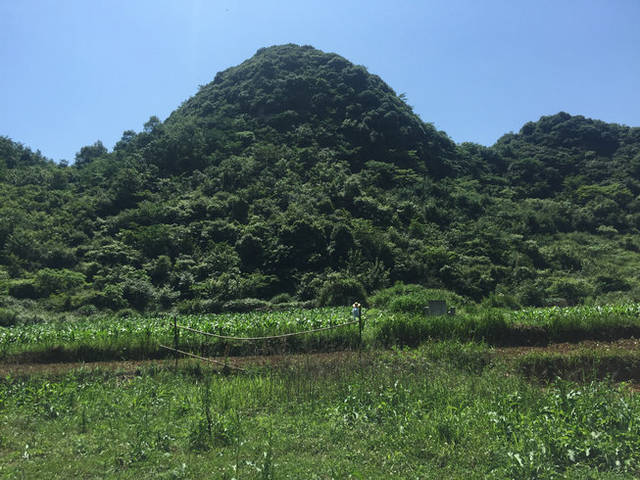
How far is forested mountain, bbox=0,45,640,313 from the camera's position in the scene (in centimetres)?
3362

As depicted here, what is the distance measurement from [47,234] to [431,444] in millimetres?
42804

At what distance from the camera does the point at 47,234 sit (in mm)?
38906

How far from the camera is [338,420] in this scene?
6645mm

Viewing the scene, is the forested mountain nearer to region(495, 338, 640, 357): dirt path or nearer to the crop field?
region(495, 338, 640, 357): dirt path

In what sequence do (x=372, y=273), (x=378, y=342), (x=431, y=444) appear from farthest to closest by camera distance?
1. (x=372, y=273)
2. (x=378, y=342)
3. (x=431, y=444)

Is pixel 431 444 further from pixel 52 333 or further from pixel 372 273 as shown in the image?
pixel 372 273

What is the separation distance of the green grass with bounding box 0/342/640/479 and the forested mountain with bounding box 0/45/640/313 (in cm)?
2146

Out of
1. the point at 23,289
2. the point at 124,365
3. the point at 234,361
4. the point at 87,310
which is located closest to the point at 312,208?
the point at 87,310

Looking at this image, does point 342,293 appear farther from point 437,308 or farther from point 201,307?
point 437,308

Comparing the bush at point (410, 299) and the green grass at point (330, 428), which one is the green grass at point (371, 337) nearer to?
the green grass at point (330, 428)

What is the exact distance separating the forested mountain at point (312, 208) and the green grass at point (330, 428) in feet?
70.4

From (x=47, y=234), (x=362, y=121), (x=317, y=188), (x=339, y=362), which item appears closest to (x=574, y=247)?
(x=317, y=188)

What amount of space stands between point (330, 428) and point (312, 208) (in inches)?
1377

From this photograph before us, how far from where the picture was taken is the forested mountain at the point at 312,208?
110ft
